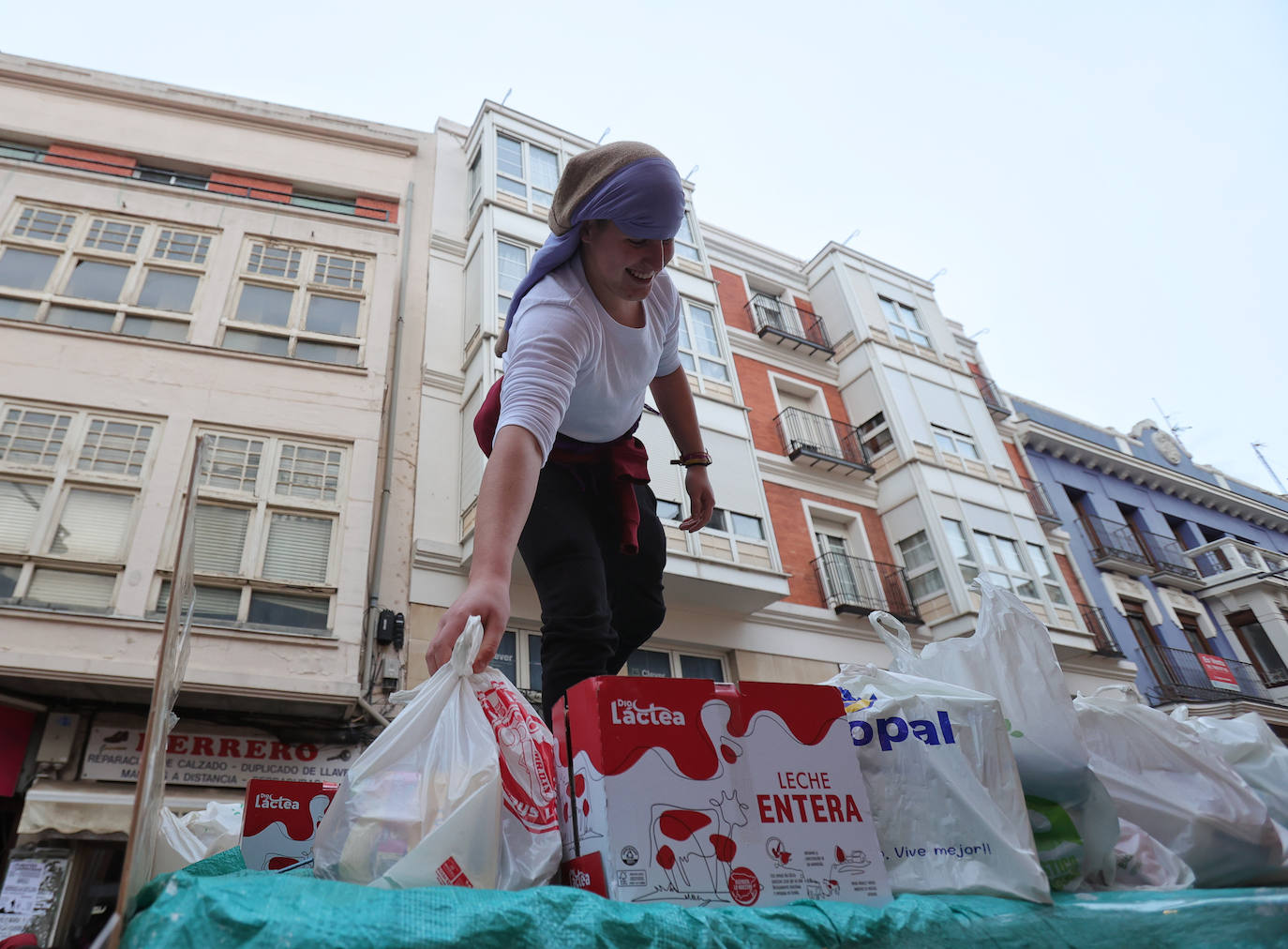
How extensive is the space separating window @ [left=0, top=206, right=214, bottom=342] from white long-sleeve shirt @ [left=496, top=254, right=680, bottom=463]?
9493 millimetres

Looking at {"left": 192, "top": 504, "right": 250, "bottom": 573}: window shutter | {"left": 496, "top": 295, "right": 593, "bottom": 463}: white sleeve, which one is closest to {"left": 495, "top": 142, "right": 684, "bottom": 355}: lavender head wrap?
{"left": 496, "top": 295, "right": 593, "bottom": 463}: white sleeve

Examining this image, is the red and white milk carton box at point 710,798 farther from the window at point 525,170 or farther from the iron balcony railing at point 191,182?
the window at point 525,170

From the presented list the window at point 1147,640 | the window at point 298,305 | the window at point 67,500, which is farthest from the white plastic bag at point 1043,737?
the window at point 1147,640

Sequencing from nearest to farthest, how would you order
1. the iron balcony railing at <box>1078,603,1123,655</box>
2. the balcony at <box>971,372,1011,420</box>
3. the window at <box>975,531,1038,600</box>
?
the window at <box>975,531,1038,600</box> < the iron balcony railing at <box>1078,603,1123,655</box> < the balcony at <box>971,372,1011,420</box>

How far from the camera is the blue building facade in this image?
58.4 ft

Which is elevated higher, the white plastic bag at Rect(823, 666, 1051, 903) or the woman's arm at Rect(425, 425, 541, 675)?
the woman's arm at Rect(425, 425, 541, 675)

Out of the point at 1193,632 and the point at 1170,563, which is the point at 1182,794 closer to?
the point at 1193,632

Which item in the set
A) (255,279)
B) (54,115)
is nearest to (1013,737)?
(255,279)

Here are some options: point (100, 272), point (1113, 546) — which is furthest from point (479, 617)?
point (1113, 546)

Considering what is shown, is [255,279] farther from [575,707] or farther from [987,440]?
[987,440]

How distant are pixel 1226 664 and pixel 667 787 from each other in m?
23.0

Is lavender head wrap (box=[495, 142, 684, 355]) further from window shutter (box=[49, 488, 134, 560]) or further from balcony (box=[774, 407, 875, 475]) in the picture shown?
balcony (box=[774, 407, 875, 475])

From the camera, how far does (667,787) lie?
1.36 meters

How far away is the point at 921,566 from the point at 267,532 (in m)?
10.9
